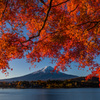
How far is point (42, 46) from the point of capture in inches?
568

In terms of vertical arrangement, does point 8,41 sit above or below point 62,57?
above

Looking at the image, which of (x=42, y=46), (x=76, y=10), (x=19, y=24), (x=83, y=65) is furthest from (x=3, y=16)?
(x=83, y=65)

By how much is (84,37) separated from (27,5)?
6.07m

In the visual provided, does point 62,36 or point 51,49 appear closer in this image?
point 62,36

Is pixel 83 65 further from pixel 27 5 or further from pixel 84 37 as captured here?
pixel 27 5

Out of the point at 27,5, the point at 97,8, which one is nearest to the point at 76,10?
the point at 97,8

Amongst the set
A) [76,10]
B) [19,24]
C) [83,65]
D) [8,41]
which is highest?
[76,10]

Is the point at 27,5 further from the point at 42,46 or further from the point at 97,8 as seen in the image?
the point at 97,8

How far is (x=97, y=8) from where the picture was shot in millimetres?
12398

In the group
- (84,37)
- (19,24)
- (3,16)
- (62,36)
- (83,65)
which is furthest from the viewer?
(83,65)

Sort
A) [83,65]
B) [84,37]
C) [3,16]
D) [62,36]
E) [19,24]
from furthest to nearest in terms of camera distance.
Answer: [83,65] < [19,24] < [3,16] < [62,36] < [84,37]

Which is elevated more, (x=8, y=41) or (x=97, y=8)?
(x=97, y=8)

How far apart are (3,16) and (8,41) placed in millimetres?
2333

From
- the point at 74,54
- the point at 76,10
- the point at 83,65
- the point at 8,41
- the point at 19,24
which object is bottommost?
the point at 83,65
